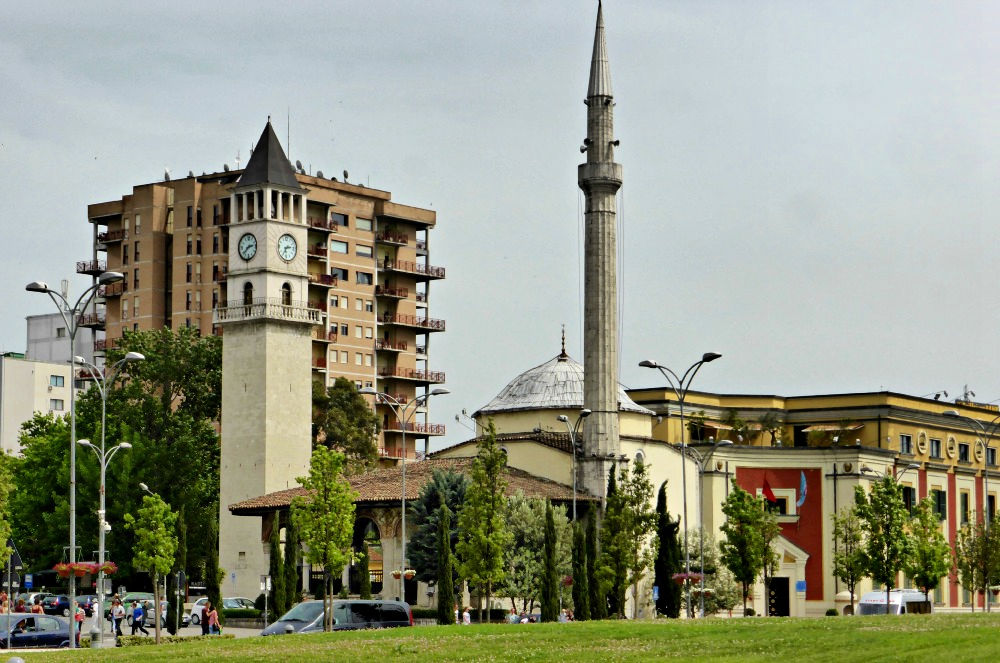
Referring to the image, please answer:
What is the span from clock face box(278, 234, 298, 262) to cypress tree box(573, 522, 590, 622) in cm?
3154

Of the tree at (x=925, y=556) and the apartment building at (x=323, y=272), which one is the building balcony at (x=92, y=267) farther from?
the tree at (x=925, y=556)

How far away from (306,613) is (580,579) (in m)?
16.4

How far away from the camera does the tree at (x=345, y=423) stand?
99.4 meters

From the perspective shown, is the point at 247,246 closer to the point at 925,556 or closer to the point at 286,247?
the point at 286,247

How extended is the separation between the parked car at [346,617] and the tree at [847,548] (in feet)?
93.7

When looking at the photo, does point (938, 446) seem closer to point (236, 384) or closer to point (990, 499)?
point (990, 499)

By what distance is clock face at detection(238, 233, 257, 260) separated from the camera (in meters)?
84.4

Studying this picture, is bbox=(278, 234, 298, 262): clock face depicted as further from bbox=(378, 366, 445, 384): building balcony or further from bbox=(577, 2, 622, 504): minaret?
bbox=(378, 366, 445, 384): building balcony

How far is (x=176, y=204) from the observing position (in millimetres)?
115875

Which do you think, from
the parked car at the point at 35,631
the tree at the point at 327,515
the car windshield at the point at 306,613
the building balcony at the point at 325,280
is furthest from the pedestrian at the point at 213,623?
the building balcony at the point at 325,280

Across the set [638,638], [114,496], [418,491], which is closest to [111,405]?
[114,496]

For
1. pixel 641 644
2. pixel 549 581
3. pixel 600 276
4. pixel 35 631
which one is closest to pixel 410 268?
pixel 600 276

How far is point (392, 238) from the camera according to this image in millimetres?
123750

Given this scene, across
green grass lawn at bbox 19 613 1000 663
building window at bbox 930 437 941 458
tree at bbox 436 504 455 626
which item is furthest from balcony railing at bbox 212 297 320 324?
green grass lawn at bbox 19 613 1000 663
